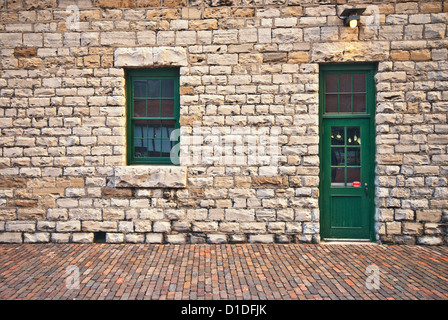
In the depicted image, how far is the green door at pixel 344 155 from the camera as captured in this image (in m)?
Result: 4.94

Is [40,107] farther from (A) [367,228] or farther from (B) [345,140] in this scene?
(A) [367,228]

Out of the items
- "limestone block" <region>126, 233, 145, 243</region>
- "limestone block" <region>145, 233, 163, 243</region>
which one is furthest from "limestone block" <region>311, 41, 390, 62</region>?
"limestone block" <region>126, 233, 145, 243</region>

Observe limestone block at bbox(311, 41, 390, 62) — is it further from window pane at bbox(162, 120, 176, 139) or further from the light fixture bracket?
window pane at bbox(162, 120, 176, 139)

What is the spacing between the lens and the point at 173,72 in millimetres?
5008

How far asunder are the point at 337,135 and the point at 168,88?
367cm

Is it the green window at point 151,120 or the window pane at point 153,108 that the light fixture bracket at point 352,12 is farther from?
the window pane at point 153,108

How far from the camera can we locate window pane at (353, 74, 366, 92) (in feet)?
16.2

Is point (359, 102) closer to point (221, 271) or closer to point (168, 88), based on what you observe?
point (168, 88)

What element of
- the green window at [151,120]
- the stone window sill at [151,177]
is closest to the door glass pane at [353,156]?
the stone window sill at [151,177]

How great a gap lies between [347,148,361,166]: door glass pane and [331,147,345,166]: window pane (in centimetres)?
13

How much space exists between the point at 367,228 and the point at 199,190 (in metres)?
A: 3.55

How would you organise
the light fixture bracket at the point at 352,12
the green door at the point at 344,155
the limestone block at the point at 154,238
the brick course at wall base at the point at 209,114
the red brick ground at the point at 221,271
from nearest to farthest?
the red brick ground at the point at 221,271 < the light fixture bracket at the point at 352,12 < the brick course at wall base at the point at 209,114 < the limestone block at the point at 154,238 < the green door at the point at 344,155
